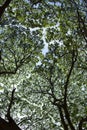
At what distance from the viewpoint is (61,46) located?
22.6 m

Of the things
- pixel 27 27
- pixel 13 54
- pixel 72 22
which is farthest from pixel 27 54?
pixel 72 22

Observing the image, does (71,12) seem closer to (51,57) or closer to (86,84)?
(51,57)

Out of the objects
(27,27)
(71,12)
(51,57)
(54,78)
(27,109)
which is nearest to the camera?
(71,12)

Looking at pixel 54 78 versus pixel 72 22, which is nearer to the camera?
pixel 72 22

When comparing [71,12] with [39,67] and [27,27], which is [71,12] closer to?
[27,27]

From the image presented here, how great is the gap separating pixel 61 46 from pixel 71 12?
3.49 meters

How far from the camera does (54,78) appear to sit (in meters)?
24.9

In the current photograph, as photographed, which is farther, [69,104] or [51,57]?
[69,104]

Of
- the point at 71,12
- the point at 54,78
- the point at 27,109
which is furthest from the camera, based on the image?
the point at 27,109

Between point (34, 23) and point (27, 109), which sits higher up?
point (34, 23)

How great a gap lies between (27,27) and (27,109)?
9965 mm

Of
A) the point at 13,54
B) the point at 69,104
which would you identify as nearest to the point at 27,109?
the point at 69,104

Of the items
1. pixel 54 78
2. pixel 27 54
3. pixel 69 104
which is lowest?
pixel 69 104

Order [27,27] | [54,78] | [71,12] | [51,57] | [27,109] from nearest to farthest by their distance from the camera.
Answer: [71,12], [27,27], [51,57], [54,78], [27,109]
